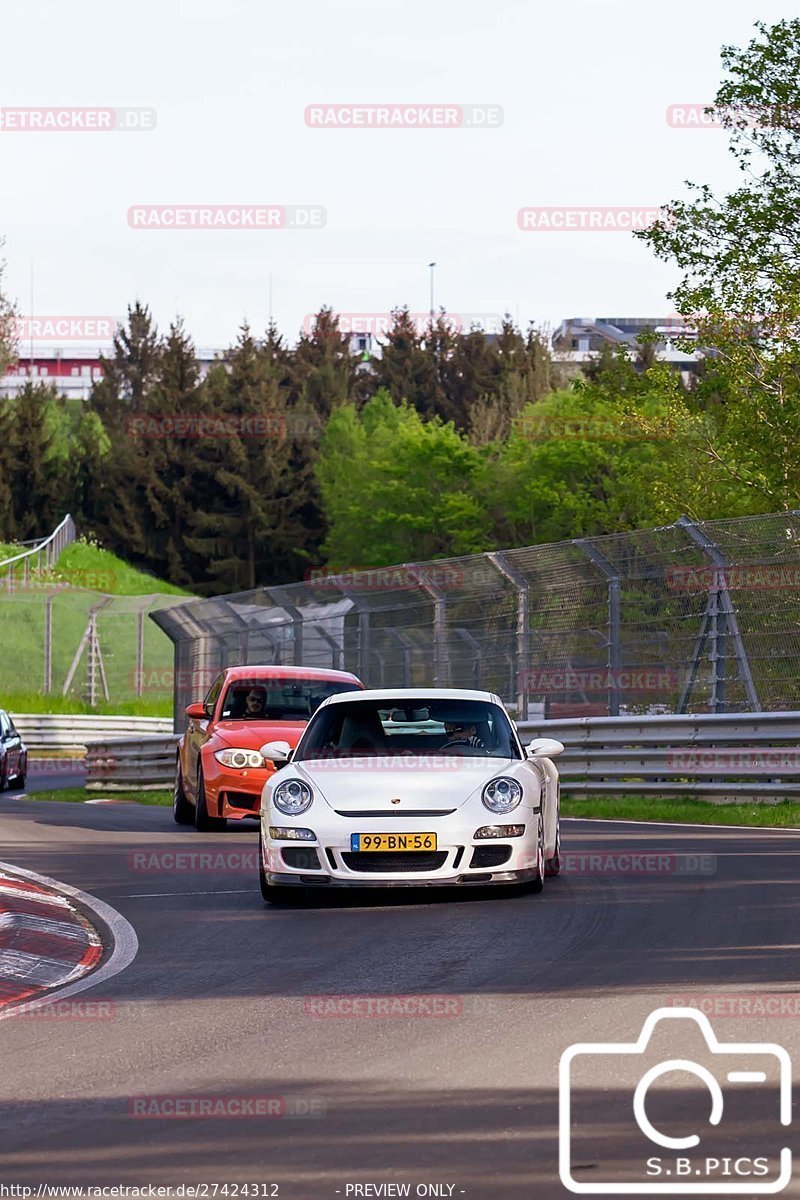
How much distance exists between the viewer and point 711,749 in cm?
2041

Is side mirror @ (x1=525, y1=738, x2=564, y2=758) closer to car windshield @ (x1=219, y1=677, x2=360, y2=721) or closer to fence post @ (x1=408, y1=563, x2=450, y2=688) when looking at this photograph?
car windshield @ (x1=219, y1=677, x2=360, y2=721)

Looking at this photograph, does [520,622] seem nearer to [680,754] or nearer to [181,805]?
[680,754]

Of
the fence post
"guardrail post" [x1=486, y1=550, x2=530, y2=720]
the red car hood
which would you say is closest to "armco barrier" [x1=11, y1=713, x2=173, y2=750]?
the fence post

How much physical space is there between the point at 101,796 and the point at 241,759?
11097mm

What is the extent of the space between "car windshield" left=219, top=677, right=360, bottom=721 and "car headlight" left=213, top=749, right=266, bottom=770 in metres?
0.84

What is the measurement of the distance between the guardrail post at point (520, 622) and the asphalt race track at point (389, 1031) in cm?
992

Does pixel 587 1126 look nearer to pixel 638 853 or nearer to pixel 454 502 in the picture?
pixel 638 853

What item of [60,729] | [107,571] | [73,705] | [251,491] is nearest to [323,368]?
[251,491]

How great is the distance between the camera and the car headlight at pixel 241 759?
1883 cm

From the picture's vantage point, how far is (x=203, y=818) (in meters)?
19.2

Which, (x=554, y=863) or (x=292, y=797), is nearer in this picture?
(x=292, y=797)

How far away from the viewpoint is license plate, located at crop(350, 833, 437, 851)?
11.9 m

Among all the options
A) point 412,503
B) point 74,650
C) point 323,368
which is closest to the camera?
point 74,650

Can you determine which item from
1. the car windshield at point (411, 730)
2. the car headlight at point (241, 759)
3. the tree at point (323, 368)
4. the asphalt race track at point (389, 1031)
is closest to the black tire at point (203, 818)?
the car headlight at point (241, 759)
